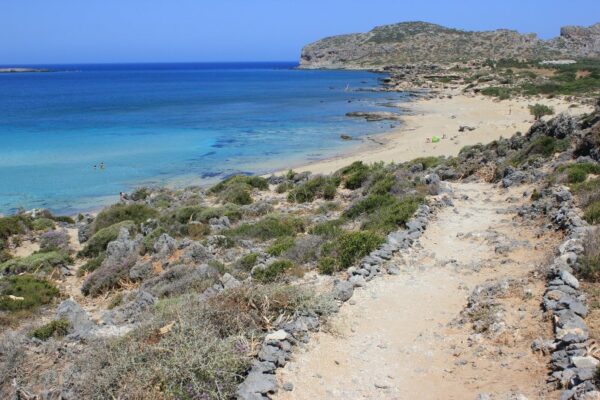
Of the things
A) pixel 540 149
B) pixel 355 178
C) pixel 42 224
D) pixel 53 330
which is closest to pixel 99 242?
pixel 42 224

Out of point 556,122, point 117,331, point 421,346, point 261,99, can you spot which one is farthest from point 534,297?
point 261,99

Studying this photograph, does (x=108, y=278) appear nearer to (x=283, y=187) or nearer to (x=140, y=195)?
(x=283, y=187)

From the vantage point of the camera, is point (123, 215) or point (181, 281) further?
point (123, 215)

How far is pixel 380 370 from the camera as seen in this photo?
7.29 metres

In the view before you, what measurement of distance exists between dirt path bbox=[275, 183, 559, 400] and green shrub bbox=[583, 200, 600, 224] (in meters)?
0.85

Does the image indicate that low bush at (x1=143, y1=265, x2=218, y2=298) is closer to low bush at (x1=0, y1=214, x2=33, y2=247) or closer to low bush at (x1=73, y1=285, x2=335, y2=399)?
low bush at (x1=73, y1=285, x2=335, y2=399)

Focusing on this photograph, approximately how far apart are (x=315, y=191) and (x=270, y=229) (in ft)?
23.0

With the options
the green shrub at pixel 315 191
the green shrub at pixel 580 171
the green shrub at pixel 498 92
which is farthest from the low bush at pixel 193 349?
the green shrub at pixel 498 92

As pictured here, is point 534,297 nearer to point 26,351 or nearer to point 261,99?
point 26,351

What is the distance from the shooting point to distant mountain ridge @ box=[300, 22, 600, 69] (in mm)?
139500

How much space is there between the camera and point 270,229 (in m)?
15.6

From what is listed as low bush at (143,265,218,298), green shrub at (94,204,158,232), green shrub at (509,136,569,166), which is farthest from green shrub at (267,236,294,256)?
green shrub at (509,136,569,166)

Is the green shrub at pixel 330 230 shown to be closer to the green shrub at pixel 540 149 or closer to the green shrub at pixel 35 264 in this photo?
the green shrub at pixel 35 264

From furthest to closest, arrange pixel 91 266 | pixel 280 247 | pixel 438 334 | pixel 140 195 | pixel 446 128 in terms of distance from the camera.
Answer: pixel 446 128
pixel 140 195
pixel 91 266
pixel 280 247
pixel 438 334
